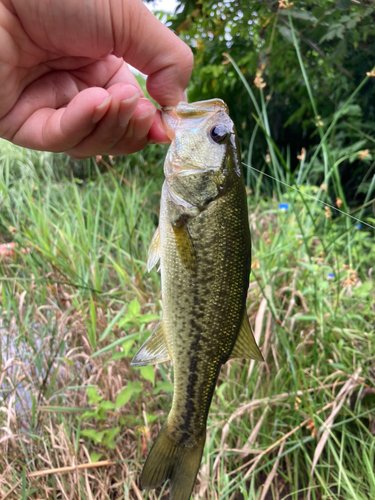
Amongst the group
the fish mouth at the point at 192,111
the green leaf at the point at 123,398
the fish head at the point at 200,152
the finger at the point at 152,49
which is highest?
the finger at the point at 152,49

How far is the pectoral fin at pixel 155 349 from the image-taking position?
4.13 ft

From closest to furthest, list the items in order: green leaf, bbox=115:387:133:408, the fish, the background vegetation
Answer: the fish → green leaf, bbox=115:387:133:408 → the background vegetation

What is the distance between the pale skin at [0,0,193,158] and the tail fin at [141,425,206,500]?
45.8 inches

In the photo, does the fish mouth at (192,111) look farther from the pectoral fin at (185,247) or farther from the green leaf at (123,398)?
the green leaf at (123,398)

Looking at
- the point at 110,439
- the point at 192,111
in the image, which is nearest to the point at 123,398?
the point at 110,439

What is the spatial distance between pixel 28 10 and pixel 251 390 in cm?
223

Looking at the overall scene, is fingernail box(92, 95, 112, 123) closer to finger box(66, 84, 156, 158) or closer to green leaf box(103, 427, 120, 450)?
finger box(66, 84, 156, 158)

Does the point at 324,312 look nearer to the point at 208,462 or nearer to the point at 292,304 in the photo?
the point at 292,304

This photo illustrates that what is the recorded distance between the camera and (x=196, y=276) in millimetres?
1206

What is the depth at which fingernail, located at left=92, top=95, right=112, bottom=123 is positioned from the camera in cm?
121

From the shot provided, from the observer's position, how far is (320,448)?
6.18ft

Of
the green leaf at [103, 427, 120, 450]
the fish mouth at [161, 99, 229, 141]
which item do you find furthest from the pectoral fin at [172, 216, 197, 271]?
the green leaf at [103, 427, 120, 450]

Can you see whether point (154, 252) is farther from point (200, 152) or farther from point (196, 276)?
point (200, 152)

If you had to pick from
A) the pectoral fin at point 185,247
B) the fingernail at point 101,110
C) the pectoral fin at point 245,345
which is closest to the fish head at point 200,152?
the pectoral fin at point 185,247
